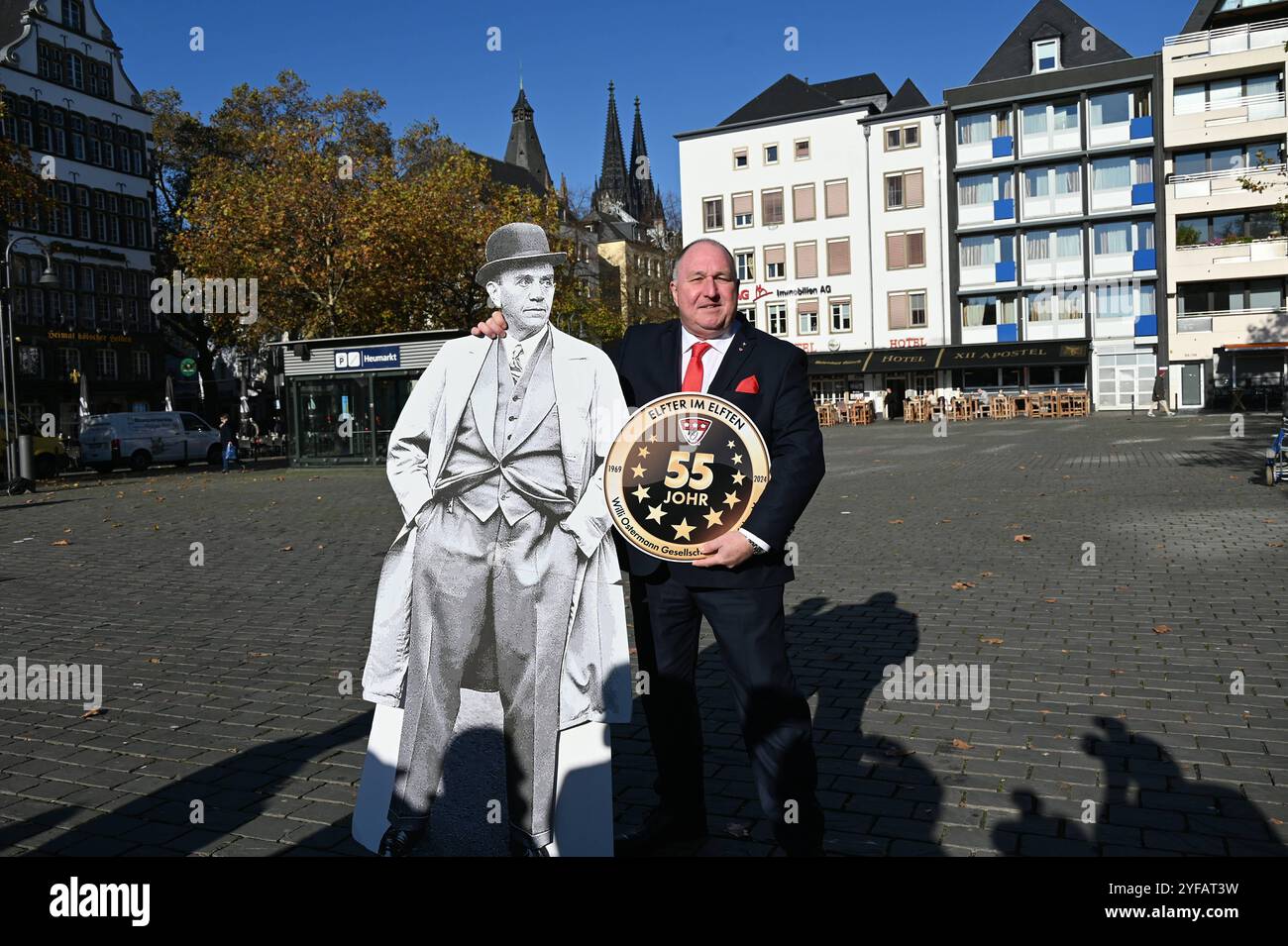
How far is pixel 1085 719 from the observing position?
5.57 m

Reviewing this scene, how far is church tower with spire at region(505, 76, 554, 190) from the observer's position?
384 feet

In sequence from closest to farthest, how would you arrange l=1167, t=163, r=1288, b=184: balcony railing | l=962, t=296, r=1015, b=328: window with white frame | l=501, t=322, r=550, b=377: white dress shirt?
l=501, t=322, r=550, b=377: white dress shirt < l=1167, t=163, r=1288, b=184: balcony railing < l=962, t=296, r=1015, b=328: window with white frame

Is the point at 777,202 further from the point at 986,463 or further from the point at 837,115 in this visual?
the point at 986,463

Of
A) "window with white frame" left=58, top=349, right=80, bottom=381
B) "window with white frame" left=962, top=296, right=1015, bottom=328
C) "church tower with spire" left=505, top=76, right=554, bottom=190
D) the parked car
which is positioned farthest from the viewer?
"church tower with spire" left=505, top=76, right=554, bottom=190

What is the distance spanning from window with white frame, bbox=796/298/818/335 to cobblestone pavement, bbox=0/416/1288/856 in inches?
1923

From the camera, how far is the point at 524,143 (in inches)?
4616

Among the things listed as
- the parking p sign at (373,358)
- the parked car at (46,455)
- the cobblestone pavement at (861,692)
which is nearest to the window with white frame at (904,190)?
the parking p sign at (373,358)

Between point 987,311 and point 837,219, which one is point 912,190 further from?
point 987,311

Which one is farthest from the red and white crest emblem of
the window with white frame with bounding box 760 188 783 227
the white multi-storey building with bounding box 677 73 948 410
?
the window with white frame with bounding box 760 188 783 227

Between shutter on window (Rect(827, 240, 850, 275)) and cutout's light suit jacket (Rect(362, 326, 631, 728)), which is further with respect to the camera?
shutter on window (Rect(827, 240, 850, 275))

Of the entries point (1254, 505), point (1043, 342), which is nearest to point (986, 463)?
point (1254, 505)

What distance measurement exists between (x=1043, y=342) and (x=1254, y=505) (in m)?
45.0

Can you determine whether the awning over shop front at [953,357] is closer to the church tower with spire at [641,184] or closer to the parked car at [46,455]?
the parked car at [46,455]

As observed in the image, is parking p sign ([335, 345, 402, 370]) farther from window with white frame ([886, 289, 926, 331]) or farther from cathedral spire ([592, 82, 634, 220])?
cathedral spire ([592, 82, 634, 220])
